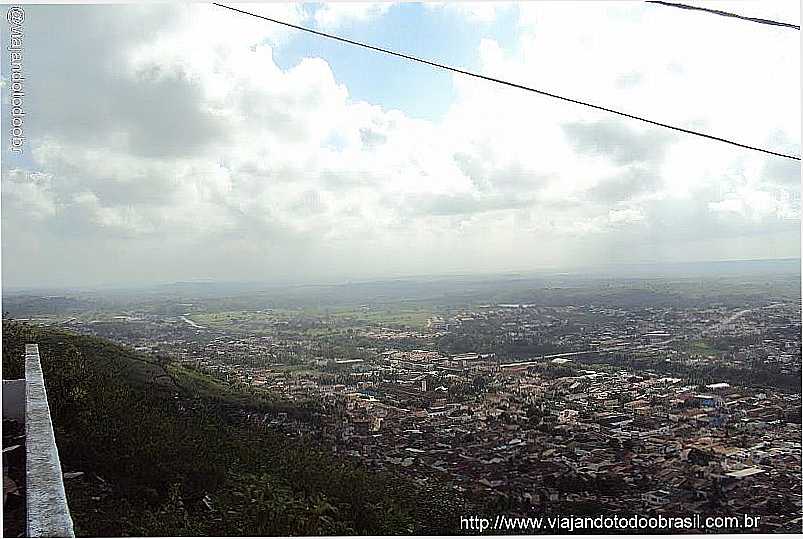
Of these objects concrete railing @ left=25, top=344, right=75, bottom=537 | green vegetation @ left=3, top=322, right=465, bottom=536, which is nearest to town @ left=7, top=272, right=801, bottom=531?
green vegetation @ left=3, top=322, right=465, bottom=536

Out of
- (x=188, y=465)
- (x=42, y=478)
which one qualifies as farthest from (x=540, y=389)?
(x=42, y=478)

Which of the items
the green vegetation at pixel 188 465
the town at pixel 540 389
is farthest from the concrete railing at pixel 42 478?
the town at pixel 540 389

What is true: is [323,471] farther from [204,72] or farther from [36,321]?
[204,72]

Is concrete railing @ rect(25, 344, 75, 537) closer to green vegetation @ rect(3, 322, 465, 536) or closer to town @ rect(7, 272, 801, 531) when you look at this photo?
green vegetation @ rect(3, 322, 465, 536)

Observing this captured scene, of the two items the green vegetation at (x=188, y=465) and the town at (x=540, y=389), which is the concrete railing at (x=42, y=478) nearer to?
the green vegetation at (x=188, y=465)

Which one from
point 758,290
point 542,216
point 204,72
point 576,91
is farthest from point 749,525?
point 204,72

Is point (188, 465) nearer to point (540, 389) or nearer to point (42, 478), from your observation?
point (42, 478)
